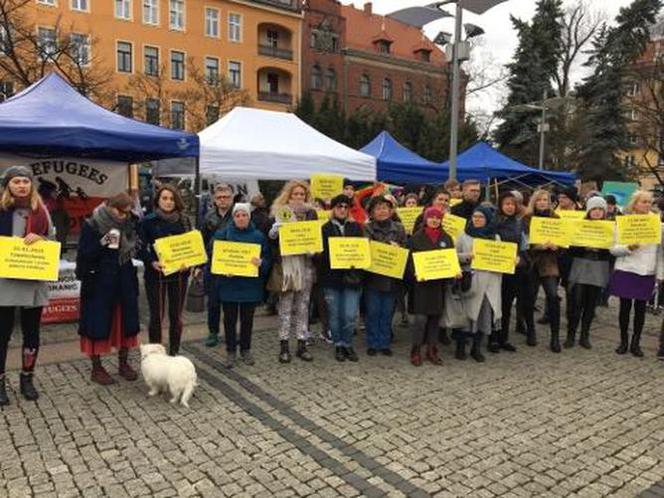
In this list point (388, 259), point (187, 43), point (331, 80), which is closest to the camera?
point (388, 259)

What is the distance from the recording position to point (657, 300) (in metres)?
9.77

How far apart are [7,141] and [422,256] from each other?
512 centimetres

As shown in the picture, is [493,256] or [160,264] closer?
[160,264]

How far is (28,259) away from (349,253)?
3.04 metres

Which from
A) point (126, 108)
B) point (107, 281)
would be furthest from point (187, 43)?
point (107, 281)

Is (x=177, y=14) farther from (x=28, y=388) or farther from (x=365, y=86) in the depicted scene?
(x=28, y=388)

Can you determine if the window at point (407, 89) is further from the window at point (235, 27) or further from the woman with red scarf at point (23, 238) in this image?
the woman with red scarf at point (23, 238)

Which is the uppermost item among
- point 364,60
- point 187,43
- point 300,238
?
point 364,60

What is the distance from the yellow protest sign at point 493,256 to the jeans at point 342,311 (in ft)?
4.51

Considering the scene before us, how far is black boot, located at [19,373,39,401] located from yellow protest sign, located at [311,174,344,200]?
4.87 metres

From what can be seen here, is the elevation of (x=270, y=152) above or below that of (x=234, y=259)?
above

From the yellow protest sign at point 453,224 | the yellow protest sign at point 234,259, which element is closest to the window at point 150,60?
the yellow protest sign at point 453,224

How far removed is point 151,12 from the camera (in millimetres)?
45219

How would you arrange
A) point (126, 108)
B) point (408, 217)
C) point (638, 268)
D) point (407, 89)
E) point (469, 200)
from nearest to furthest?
point (638, 268) → point (469, 200) → point (408, 217) → point (126, 108) → point (407, 89)
